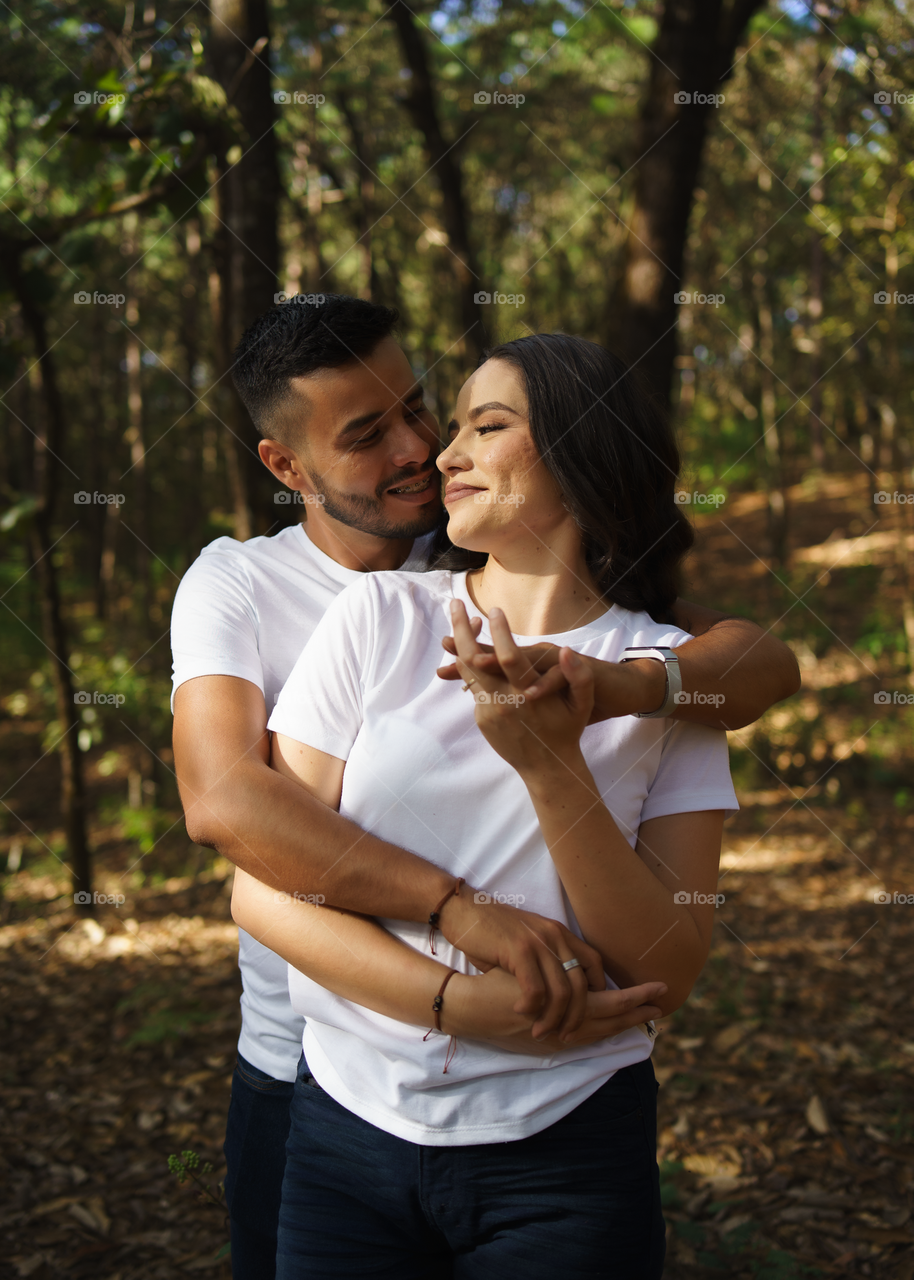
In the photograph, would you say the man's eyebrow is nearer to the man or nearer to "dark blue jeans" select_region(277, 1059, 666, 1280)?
the man

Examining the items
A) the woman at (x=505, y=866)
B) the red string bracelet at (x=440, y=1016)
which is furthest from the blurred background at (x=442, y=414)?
the red string bracelet at (x=440, y=1016)

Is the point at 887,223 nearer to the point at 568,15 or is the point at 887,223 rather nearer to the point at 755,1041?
the point at 568,15

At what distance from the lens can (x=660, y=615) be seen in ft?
5.87

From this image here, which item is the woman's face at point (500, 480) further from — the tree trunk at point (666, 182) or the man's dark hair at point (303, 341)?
the tree trunk at point (666, 182)

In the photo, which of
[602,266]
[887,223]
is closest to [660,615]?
[887,223]

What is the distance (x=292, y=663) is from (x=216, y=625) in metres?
0.17

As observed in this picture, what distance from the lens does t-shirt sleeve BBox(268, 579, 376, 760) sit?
153cm

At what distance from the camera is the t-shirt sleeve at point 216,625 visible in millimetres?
1742

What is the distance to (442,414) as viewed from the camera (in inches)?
451

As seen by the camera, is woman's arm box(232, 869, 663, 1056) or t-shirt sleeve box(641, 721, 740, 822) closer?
woman's arm box(232, 869, 663, 1056)

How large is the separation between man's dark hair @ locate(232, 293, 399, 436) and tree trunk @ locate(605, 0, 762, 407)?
8.20 ft

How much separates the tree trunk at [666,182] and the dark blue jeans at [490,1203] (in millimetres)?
3566

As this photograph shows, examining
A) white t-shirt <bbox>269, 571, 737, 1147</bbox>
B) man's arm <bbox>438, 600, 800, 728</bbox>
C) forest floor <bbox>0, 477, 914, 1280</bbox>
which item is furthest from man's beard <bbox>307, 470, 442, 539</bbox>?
forest floor <bbox>0, 477, 914, 1280</bbox>

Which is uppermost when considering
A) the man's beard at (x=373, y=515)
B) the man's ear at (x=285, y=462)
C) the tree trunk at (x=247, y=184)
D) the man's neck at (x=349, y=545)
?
the tree trunk at (x=247, y=184)
